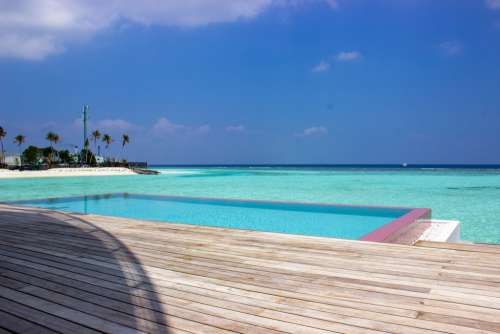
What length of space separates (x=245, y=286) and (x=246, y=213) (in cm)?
574

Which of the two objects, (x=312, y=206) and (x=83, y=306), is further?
(x=312, y=206)

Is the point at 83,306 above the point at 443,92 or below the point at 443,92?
below

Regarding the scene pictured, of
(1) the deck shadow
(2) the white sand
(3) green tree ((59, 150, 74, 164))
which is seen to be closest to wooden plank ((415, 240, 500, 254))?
(1) the deck shadow

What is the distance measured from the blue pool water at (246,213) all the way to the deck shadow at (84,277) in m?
3.72

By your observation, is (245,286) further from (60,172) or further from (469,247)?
(60,172)

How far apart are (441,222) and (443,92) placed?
60.7m

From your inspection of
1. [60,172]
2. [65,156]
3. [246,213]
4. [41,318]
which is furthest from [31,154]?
[41,318]

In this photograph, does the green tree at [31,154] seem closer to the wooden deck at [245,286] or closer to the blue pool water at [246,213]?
the blue pool water at [246,213]

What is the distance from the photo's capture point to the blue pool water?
6.53m

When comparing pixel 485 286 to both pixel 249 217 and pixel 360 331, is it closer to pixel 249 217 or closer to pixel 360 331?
pixel 360 331

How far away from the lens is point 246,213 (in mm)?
7910

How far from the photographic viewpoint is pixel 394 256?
283cm

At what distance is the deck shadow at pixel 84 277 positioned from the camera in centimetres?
174

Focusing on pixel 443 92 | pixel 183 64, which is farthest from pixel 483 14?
pixel 183 64
